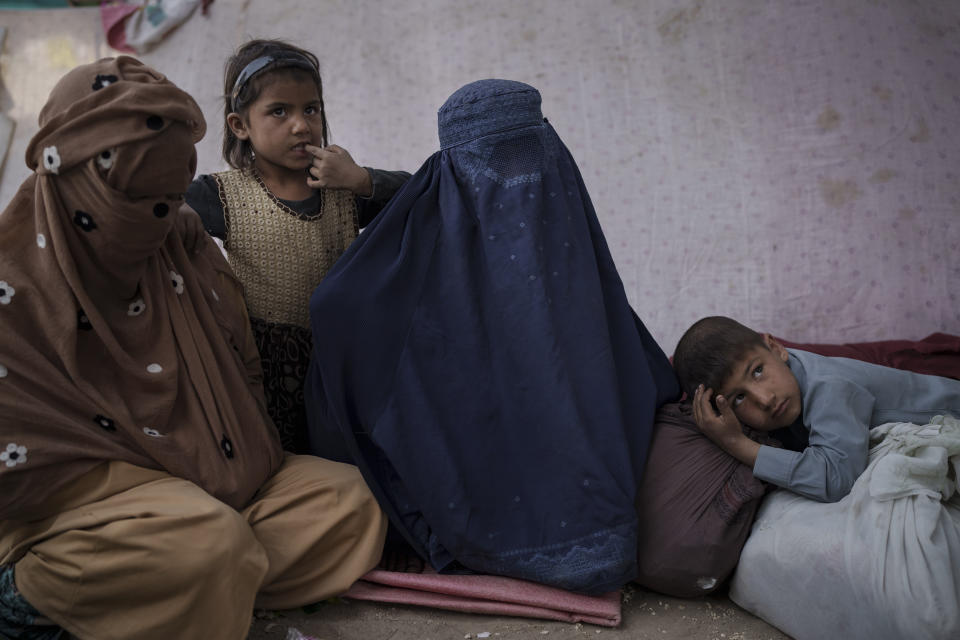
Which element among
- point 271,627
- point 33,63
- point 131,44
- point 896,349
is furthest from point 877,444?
point 33,63

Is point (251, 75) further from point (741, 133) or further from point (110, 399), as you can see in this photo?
point (741, 133)

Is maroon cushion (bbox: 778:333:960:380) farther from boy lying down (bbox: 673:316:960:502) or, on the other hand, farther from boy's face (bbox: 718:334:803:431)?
boy's face (bbox: 718:334:803:431)

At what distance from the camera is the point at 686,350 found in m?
2.33

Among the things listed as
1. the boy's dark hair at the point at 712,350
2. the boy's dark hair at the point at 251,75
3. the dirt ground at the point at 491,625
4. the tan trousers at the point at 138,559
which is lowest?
the dirt ground at the point at 491,625

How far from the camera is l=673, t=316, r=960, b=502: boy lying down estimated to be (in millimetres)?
2014

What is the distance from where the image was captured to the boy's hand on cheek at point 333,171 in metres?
2.33

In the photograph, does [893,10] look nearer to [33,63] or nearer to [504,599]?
[504,599]

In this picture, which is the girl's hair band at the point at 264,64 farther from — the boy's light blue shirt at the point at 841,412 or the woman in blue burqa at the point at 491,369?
the boy's light blue shirt at the point at 841,412

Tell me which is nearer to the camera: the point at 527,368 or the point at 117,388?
the point at 117,388

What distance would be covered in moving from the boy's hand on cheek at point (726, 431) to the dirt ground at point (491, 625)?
1.23 ft

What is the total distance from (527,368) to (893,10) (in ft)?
8.67

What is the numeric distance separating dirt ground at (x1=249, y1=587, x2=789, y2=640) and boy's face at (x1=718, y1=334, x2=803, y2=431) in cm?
47

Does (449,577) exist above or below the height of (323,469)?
below

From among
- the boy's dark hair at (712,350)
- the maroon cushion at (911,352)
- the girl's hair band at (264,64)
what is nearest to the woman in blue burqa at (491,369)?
the boy's dark hair at (712,350)
